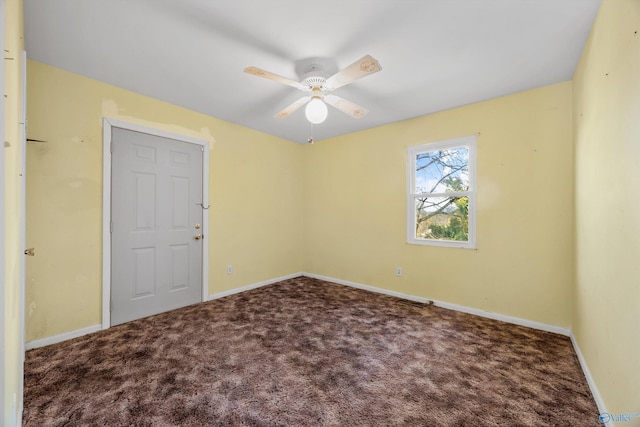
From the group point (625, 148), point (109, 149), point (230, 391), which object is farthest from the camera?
point (109, 149)

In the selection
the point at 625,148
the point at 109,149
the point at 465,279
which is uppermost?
the point at 109,149

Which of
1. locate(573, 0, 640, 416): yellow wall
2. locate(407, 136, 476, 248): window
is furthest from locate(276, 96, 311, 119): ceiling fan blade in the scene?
locate(573, 0, 640, 416): yellow wall

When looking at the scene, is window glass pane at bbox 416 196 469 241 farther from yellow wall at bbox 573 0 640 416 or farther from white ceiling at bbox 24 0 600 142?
white ceiling at bbox 24 0 600 142

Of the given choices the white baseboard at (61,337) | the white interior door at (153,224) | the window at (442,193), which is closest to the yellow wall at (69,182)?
the white baseboard at (61,337)

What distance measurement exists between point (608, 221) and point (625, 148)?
451 millimetres

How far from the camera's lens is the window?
9.99ft

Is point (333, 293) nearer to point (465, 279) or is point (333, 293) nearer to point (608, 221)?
point (465, 279)

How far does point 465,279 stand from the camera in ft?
9.93

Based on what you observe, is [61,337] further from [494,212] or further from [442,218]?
[494,212]

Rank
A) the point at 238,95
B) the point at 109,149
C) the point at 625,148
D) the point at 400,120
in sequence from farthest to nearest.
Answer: the point at 400,120 < the point at 238,95 < the point at 109,149 < the point at 625,148

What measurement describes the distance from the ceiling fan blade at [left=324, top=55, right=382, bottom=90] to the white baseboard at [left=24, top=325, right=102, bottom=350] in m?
3.10

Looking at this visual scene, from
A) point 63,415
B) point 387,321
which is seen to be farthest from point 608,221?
point 63,415

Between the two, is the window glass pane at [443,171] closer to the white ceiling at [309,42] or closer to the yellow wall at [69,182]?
the white ceiling at [309,42]

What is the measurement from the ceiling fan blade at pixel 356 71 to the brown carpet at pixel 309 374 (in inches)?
84.1
